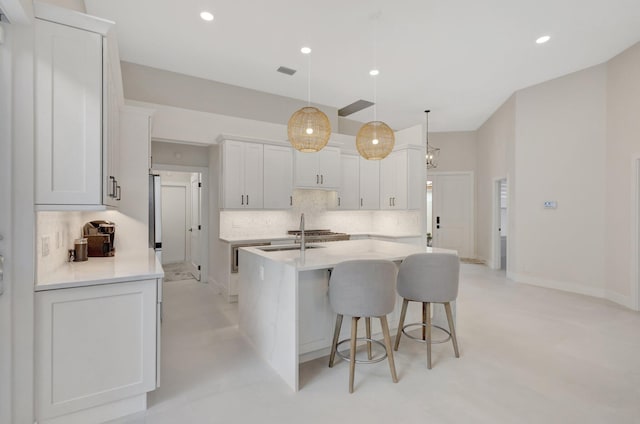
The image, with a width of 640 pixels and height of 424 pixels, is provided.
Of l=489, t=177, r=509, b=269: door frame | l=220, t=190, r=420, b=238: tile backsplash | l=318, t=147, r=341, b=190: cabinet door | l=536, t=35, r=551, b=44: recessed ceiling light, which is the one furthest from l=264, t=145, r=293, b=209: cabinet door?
l=489, t=177, r=509, b=269: door frame

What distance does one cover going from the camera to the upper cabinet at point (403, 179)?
228 inches

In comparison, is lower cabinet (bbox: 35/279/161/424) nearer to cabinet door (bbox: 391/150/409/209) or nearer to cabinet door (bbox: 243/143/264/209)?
cabinet door (bbox: 243/143/264/209)

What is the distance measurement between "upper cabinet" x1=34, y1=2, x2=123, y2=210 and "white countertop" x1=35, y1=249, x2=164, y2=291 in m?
0.43

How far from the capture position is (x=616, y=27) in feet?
12.0

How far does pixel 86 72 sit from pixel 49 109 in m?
0.30

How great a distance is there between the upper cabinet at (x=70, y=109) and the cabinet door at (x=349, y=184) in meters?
4.31

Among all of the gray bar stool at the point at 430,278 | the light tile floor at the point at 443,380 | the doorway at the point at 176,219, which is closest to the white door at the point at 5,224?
the light tile floor at the point at 443,380

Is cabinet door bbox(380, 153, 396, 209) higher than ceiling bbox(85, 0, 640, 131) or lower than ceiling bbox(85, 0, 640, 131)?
lower

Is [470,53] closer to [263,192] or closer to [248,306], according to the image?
[263,192]

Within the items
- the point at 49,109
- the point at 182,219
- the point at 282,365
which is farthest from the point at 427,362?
the point at 182,219

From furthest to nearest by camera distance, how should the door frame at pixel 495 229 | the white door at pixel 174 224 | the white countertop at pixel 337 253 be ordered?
the white door at pixel 174 224, the door frame at pixel 495 229, the white countertop at pixel 337 253

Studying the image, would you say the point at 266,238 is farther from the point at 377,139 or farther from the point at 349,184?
the point at 377,139

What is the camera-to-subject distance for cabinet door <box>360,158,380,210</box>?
6125 millimetres

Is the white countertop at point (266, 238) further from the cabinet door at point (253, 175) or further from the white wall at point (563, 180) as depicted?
the white wall at point (563, 180)
